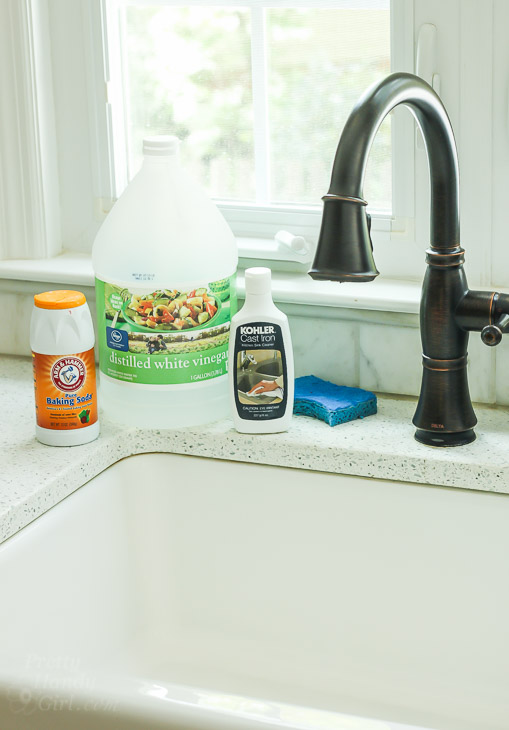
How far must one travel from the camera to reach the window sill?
112cm

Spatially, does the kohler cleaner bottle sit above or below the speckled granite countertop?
above

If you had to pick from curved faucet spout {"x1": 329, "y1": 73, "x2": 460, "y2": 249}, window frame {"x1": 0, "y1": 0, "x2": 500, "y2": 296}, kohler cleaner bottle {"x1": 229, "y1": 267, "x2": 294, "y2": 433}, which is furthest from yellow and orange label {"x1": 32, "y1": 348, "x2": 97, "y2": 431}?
curved faucet spout {"x1": 329, "y1": 73, "x2": 460, "y2": 249}

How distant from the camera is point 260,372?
3.37ft

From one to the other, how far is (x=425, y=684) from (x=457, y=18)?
74 centimetres

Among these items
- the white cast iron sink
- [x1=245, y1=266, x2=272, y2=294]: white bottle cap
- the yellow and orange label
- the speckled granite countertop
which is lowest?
the white cast iron sink

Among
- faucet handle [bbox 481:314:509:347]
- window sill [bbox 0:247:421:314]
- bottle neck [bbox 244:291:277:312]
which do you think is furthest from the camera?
window sill [bbox 0:247:421:314]

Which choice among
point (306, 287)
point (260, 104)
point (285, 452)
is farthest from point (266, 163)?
point (285, 452)

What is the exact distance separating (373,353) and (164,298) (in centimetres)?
29

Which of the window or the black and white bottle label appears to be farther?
the window

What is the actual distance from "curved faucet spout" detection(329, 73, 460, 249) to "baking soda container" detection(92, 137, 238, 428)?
0.27 meters

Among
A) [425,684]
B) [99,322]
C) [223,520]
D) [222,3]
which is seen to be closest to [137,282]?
[99,322]

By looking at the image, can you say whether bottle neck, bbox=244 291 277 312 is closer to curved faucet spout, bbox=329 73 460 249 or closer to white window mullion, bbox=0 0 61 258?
curved faucet spout, bbox=329 73 460 249

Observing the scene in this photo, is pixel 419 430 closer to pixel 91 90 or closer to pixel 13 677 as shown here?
pixel 13 677

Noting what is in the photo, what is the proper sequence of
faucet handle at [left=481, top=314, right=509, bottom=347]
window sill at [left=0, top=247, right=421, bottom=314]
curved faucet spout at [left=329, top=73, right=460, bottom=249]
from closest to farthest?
curved faucet spout at [left=329, top=73, right=460, bottom=249] < faucet handle at [left=481, top=314, right=509, bottom=347] < window sill at [left=0, top=247, right=421, bottom=314]
